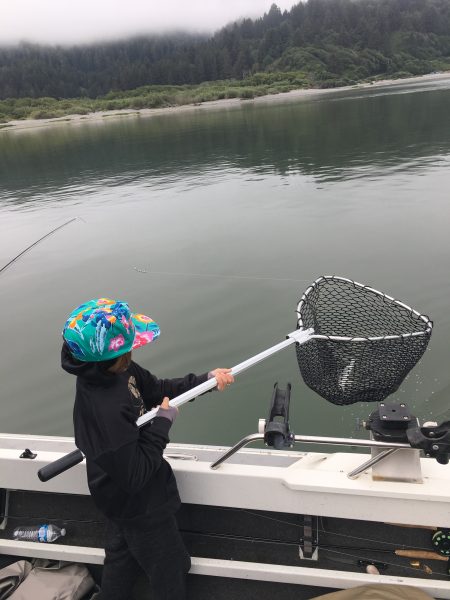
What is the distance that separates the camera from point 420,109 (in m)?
30.4

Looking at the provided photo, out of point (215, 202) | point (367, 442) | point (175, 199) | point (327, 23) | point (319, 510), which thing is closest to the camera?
point (367, 442)

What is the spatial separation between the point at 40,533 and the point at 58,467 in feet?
3.05

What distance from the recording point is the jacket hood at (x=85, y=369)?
1.84 meters

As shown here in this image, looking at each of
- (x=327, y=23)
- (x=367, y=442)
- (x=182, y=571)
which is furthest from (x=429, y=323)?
(x=327, y=23)

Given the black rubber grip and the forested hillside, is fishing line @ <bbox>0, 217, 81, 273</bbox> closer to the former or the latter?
the black rubber grip

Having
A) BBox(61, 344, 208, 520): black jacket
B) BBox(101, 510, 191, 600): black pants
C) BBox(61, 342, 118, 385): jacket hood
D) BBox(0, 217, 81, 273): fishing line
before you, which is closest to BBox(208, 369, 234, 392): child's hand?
BBox(61, 344, 208, 520): black jacket

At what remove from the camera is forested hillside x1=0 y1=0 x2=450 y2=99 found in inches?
4321

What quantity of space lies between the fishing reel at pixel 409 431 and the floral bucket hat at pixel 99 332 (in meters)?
1.20

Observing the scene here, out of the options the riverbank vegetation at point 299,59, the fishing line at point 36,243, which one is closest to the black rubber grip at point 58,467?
→ the fishing line at point 36,243

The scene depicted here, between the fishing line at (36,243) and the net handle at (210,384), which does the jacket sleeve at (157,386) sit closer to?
the net handle at (210,384)

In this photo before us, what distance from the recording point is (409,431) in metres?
1.94

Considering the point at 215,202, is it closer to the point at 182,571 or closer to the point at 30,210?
the point at 30,210

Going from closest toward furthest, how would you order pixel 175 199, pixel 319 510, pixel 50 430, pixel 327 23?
pixel 319 510
pixel 50 430
pixel 175 199
pixel 327 23

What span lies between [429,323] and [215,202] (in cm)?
1123
